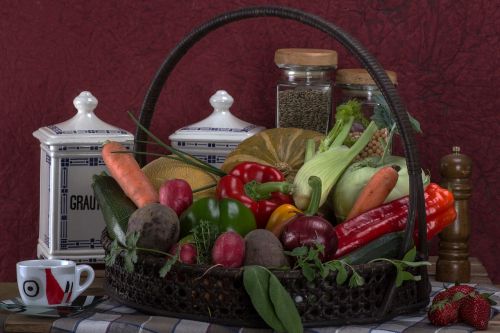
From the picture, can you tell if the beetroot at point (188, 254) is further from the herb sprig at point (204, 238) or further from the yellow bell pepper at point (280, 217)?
the yellow bell pepper at point (280, 217)

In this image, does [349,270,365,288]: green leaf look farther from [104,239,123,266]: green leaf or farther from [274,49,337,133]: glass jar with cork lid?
[274,49,337,133]: glass jar with cork lid

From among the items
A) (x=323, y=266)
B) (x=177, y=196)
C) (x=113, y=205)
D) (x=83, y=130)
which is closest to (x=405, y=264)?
(x=323, y=266)

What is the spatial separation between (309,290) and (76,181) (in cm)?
59

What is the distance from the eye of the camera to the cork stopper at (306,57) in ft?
5.49

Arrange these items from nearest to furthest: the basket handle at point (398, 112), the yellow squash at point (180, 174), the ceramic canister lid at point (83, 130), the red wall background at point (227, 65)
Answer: the basket handle at point (398, 112)
the yellow squash at point (180, 174)
the ceramic canister lid at point (83, 130)
the red wall background at point (227, 65)

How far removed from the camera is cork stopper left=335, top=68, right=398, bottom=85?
1671 millimetres

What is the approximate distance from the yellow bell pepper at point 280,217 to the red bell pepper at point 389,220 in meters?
0.07

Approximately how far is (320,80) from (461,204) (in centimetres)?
33

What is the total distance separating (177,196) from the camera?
1383mm

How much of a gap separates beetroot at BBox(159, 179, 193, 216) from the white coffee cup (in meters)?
0.16

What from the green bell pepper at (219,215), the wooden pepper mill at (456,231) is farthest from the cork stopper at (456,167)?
the green bell pepper at (219,215)

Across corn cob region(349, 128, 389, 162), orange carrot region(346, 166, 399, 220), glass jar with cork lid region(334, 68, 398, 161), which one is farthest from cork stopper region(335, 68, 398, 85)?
orange carrot region(346, 166, 399, 220)

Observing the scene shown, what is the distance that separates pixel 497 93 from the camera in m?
1.82

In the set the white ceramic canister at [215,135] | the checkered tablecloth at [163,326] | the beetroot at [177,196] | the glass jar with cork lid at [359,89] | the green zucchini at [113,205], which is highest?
the glass jar with cork lid at [359,89]
